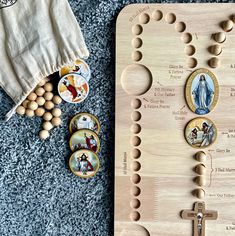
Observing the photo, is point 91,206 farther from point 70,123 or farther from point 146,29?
point 146,29

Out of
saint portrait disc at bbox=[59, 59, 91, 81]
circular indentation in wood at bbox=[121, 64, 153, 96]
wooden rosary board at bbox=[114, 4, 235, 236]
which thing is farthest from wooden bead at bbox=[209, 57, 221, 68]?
saint portrait disc at bbox=[59, 59, 91, 81]

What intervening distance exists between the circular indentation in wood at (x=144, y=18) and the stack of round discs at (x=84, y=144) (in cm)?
19

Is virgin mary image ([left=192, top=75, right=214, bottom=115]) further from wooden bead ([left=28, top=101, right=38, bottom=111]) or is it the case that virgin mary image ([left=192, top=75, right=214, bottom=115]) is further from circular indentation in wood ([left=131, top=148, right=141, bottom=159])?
wooden bead ([left=28, top=101, right=38, bottom=111])

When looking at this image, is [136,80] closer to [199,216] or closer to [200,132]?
[200,132]

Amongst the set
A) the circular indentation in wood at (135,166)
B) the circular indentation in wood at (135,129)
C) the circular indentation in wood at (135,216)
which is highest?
the circular indentation in wood at (135,129)

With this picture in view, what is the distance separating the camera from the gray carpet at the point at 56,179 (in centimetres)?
70

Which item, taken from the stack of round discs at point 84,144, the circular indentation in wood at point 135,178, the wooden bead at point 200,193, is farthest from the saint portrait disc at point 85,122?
the wooden bead at point 200,193

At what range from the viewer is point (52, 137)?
2.34 ft

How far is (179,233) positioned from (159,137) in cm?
18

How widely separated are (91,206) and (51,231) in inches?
3.5

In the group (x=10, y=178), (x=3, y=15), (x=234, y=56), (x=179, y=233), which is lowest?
(x=179, y=233)

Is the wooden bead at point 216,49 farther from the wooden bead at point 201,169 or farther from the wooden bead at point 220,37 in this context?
the wooden bead at point 201,169

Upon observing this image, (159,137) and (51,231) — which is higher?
(159,137)

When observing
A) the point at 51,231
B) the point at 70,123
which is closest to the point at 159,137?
the point at 70,123
